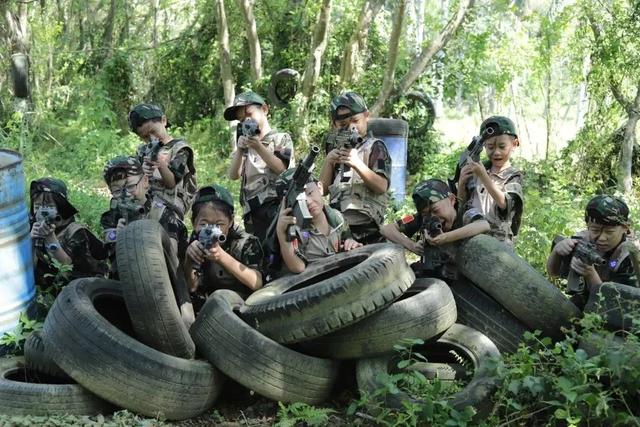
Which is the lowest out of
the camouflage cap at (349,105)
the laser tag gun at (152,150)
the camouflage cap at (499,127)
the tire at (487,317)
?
the tire at (487,317)

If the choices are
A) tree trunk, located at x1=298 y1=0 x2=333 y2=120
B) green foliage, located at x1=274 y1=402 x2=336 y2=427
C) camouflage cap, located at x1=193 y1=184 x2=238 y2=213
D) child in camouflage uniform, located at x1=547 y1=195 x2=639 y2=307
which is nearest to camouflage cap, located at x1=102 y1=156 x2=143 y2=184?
camouflage cap, located at x1=193 y1=184 x2=238 y2=213

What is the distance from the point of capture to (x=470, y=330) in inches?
190

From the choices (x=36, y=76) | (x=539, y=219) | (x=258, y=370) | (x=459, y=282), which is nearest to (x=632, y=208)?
(x=539, y=219)

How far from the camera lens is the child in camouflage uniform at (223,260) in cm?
503

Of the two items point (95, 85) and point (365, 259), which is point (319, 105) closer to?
point (95, 85)

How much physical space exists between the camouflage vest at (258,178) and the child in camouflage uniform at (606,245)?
7.50 ft

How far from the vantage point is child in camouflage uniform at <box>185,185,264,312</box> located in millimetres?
5027

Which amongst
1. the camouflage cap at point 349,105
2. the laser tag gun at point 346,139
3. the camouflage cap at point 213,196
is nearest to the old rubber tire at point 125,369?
the camouflage cap at point 213,196

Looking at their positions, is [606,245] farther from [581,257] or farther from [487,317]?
[487,317]

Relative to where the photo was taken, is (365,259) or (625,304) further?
(365,259)

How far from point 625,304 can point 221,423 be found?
248 centimetres

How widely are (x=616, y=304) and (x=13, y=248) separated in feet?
12.8

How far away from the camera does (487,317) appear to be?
4980 millimetres

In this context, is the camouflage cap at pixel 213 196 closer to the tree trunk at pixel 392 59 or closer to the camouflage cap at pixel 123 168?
the camouflage cap at pixel 123 168
